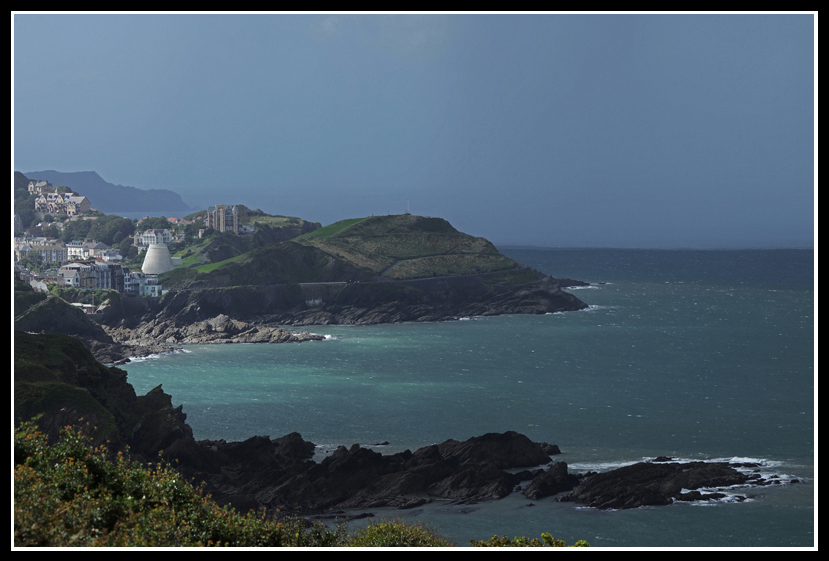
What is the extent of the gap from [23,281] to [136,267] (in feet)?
77.1

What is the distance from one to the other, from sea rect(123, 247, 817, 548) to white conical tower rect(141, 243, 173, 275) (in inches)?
1038

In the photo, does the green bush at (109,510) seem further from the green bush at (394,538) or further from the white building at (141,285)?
the white building at (141,285)

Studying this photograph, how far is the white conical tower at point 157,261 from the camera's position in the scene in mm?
97250

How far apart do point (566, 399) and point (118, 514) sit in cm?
3924

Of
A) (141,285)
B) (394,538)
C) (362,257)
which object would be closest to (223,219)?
(362,257)

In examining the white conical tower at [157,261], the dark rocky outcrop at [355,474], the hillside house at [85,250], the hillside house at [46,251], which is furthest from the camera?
the hillside house at [85,250]

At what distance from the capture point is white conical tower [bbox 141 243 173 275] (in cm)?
9725

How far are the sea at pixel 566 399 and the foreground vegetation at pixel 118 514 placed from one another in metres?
10.3

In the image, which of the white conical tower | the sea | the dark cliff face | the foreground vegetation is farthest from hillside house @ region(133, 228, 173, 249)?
the foreground vegetation

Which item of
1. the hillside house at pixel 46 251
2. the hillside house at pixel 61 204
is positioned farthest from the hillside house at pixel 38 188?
the hillside house at pixel 46 251

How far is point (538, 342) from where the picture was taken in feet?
241

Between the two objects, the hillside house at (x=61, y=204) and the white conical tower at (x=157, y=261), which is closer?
the white conical tower at (x=157, y=261)

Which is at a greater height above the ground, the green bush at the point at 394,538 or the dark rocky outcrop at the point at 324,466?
the green bush at the point at 394,538
